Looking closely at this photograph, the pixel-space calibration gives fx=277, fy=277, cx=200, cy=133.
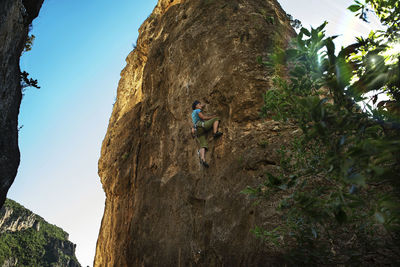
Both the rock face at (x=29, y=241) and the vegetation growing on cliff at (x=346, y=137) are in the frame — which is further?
the rock face at (x=29, y=241)

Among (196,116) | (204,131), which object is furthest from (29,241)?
(204,131)

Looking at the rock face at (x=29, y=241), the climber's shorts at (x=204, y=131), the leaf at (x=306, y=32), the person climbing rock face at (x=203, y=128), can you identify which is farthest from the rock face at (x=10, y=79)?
the rock face at (x=29, y=241)

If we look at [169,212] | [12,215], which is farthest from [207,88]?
[12,215]

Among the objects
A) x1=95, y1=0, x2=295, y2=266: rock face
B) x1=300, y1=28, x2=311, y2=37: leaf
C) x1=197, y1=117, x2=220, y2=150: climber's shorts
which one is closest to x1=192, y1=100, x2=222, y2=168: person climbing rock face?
x1=197, y1=117, x2=220, y2=150: climber's shorts

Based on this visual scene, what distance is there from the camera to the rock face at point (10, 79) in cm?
883

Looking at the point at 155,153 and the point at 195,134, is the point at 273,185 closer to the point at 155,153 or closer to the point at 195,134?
the point at 195,134

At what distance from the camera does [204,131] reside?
847 cm

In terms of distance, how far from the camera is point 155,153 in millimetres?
11055

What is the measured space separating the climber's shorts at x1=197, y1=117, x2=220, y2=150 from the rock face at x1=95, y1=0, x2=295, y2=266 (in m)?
0.27

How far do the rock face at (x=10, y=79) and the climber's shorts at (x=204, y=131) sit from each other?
21.7ft

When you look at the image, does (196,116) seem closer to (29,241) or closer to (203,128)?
(203,128)

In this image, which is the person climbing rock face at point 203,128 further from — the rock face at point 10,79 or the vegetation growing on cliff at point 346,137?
the rock face at point 10,79

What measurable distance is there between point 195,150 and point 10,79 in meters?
7.03

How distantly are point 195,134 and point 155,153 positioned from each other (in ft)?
9.77
